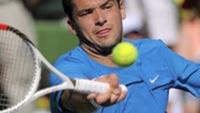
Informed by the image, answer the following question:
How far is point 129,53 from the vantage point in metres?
6.70

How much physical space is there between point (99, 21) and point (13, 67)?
1.10 m

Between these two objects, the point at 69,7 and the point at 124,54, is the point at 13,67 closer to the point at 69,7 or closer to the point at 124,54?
the point at 69,7

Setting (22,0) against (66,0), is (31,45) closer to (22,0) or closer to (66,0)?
→ (66,0)

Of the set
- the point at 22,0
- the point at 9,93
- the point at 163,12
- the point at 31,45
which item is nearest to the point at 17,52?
the point at 9,93

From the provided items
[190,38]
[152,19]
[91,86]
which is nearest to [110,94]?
[91,86]

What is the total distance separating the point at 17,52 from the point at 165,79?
3.53 feet

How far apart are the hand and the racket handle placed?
0.03 metres

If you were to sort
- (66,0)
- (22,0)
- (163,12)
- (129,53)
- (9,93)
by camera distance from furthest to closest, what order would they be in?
(163,12) → (22,0) → (9,93) → (66,0) → (129,53)

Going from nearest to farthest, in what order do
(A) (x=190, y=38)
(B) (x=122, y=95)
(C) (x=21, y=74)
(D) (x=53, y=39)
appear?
(B) (x=122, y=95)
(C) (x=21, y=74)
(A) (x=190, y=38)
(D) (x=53, y=39)

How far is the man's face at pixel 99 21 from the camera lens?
6.98m

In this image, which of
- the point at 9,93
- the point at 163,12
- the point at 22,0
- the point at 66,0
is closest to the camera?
the point at 66,0

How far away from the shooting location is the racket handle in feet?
21.0

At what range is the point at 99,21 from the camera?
22.8 feet

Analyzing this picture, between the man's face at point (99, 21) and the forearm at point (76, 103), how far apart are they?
53cm
